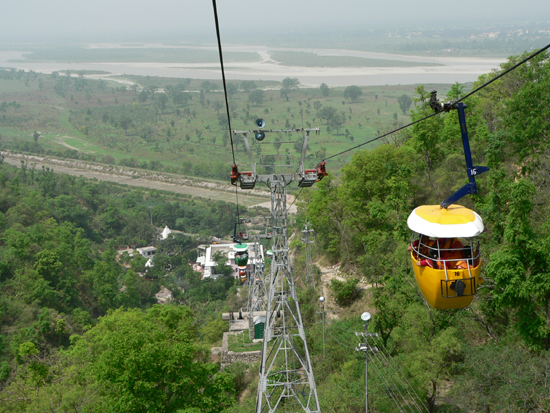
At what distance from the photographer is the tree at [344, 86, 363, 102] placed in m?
185

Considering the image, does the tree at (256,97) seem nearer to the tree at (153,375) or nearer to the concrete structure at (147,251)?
the concrete structure at (147,251)

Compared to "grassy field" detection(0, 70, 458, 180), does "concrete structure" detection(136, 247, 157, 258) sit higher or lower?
lower

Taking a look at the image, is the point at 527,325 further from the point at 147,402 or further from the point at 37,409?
the point at 37,409

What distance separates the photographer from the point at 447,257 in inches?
375

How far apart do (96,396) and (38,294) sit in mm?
34157

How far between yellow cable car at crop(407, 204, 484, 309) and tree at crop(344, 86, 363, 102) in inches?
7149

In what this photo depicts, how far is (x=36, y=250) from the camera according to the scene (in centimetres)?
5616

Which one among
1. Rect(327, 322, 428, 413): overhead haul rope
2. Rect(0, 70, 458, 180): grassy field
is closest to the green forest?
Rect(327, 322, 428, 413): overhead haul rope

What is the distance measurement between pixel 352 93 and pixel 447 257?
7232 inches

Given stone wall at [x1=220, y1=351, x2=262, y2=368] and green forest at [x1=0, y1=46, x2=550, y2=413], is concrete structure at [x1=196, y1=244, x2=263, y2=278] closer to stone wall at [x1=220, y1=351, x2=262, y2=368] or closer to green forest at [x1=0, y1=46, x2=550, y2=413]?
green forest at [x1=0, y1=46, x2=550, y2=413]

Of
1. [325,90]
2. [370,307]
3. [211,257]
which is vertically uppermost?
[325,90]

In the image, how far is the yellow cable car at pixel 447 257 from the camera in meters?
8.95

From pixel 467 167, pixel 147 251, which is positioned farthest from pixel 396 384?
pixel 147 251

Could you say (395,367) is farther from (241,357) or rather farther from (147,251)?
(147,251)
